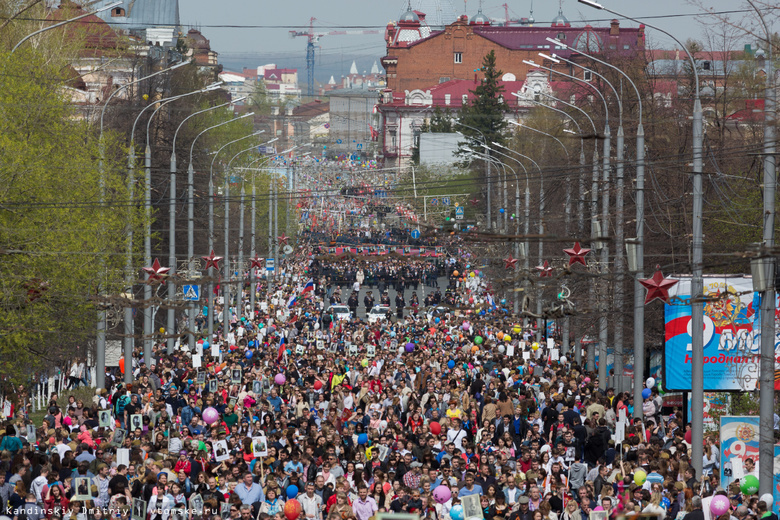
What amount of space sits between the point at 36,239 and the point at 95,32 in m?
41.4

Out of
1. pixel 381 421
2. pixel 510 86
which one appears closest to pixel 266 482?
pixel 381 421

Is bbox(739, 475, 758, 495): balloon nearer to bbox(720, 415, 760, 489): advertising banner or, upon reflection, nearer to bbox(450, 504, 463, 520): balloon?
bbox(720, 415, 760, 489): advertising banner

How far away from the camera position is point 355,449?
65.1ft

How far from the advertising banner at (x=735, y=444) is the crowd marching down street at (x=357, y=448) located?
485 millimetres

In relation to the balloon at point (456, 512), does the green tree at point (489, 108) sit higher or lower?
higher

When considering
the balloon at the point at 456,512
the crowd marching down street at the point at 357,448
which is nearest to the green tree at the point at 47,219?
the crowd marching down street at the point at 357,448

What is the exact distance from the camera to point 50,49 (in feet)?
139

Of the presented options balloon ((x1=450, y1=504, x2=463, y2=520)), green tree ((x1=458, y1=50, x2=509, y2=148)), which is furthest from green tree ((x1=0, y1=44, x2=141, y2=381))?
green tree ((x1=458, y1=50, x2=509, y2=148))

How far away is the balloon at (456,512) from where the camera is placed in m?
15.9

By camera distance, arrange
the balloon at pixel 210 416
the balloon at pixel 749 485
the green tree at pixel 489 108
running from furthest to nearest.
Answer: the green tree at pixel 489 108
the balloon at pixel 210 416
the balloon at pixel 749 485

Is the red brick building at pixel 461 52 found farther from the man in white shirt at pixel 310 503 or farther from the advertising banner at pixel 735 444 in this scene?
the man in white shirt at pixel 310 503

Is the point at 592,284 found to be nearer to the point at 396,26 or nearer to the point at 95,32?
the point at 95,32

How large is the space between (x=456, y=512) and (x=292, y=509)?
1995 mm

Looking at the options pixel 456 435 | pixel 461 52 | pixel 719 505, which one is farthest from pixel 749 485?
pixel 461 52
